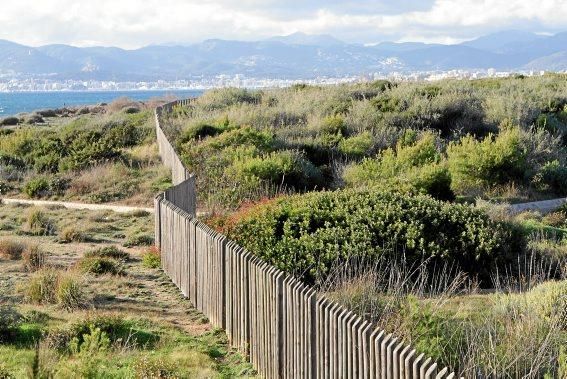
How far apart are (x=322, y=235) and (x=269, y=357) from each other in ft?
13.7

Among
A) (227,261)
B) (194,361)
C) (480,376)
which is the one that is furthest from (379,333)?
(227,261)

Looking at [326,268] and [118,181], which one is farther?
[118,181]

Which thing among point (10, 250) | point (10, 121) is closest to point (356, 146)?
point (10, 250)

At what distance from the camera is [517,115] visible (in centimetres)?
2755

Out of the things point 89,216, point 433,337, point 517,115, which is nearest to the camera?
point 433,337

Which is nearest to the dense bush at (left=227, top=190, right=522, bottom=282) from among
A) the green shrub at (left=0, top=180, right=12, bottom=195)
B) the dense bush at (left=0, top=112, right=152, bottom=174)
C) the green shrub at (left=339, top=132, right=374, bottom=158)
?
the green shrub at (left=339, top=132, right=374, bottom=158)

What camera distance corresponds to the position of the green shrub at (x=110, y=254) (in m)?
13.9

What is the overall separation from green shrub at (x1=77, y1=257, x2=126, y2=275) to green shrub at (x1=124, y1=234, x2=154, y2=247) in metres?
2.71

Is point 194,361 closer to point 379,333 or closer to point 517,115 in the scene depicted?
point 379,333

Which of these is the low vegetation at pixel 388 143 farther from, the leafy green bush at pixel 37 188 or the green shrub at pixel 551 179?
the leafy green bush at pixel 37 188

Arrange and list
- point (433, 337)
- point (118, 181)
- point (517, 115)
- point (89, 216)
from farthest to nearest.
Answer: point (517, 115) → point (118, 181) → point (89, 216) → point (433, 337)

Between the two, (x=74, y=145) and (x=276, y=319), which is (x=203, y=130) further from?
(x=276, y=319)

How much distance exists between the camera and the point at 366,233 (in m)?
11.5

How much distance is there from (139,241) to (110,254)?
1.92 m
